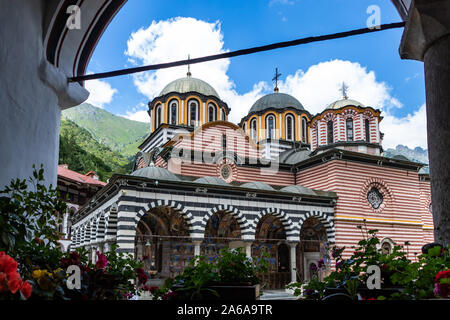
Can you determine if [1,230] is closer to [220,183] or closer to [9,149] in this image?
[9,149]

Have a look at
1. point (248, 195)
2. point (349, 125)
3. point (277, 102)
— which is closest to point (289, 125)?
point (277, 102)

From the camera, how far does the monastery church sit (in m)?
15.1

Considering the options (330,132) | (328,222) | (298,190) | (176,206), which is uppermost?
(330,132)

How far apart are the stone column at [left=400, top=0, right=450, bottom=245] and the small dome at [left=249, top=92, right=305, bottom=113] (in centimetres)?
2323

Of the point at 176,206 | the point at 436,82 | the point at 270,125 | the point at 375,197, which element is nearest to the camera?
the point at 436,82

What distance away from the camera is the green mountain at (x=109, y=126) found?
87.1 metres

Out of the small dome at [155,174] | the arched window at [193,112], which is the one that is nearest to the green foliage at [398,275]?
the small dome at [155,174]

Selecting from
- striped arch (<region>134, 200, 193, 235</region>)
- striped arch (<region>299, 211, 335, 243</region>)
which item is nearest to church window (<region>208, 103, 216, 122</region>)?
striped arch (<region>299, 211, 335, 243</region>)

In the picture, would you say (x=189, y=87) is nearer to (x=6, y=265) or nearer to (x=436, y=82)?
(x=436, y=82)

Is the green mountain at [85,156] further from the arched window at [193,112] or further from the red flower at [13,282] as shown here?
the red flower at [13,282]

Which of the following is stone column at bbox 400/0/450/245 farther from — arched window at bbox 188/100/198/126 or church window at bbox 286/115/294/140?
church window at bbox 286/115/294/140

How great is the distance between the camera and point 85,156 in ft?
148

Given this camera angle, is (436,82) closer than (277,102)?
Yes

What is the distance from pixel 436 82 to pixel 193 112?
20.7 m
